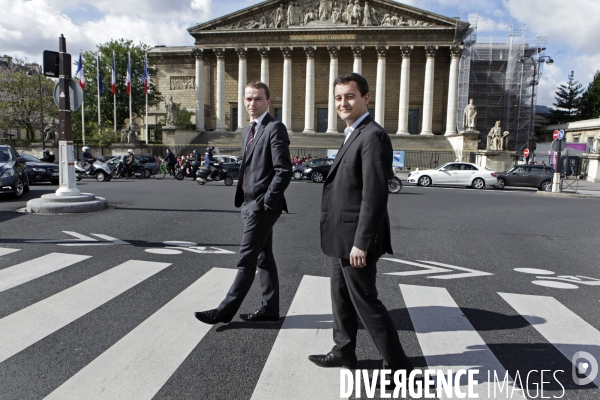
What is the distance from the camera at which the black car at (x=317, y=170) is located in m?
26.4

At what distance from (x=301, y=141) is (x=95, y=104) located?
2294 centimetres

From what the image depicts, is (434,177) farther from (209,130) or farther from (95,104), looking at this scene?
(95,104)

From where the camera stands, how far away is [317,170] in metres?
26.6

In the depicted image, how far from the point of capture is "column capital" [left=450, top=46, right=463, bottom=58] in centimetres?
4553

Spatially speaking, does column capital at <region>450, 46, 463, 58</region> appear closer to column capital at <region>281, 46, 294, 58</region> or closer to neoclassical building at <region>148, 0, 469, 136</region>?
neoclassical building at <region>148, 0, 469, 136</region>

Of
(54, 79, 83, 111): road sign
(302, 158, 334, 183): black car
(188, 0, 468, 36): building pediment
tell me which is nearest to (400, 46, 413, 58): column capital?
(188, 0, 468, 36): building pediment

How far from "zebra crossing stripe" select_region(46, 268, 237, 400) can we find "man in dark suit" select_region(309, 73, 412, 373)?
1.12m

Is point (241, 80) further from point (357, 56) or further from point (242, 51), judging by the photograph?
point (357, 56)

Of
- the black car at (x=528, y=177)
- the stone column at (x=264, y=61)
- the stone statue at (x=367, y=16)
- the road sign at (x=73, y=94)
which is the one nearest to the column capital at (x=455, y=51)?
the stone statue at (x=367, y=16)

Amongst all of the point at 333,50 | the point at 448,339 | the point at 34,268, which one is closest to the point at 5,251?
the point at 34,268

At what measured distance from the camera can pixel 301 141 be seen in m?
46.8

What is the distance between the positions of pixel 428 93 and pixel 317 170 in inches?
989

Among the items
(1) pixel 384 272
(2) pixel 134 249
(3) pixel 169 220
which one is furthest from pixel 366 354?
(3) pixel 169 220

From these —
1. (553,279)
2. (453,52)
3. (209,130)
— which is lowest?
(553,279)
